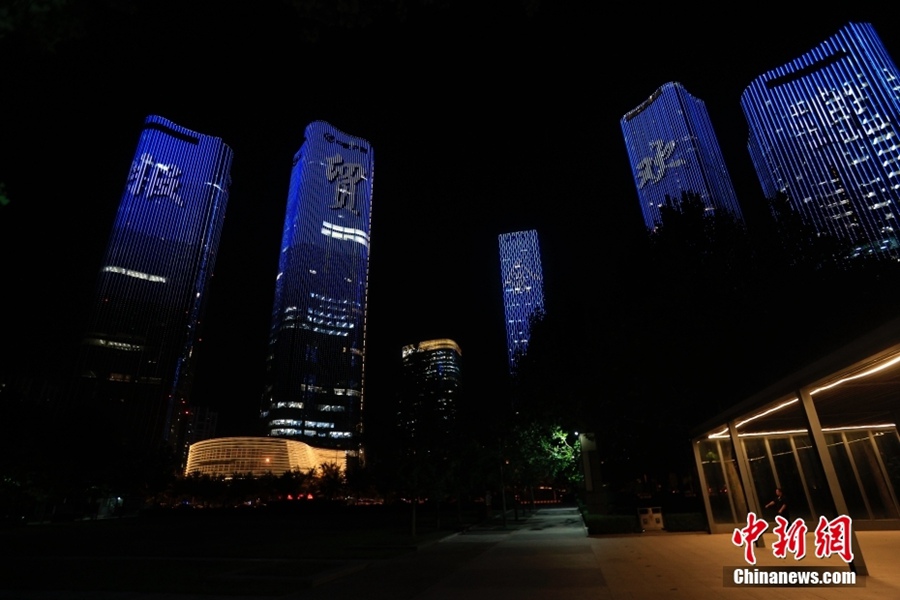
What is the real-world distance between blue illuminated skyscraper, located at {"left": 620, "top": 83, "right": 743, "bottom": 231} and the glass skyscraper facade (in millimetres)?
14490

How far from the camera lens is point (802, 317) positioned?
18703 mm

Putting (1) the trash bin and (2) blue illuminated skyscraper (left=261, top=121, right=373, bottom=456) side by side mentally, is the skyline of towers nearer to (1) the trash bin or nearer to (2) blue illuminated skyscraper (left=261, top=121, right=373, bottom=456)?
(1) the trash bin

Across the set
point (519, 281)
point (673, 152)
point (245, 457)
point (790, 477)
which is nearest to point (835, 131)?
point (673, 152)

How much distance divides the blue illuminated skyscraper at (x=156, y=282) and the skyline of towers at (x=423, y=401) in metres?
135

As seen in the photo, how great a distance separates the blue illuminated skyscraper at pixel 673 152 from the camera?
94062mm

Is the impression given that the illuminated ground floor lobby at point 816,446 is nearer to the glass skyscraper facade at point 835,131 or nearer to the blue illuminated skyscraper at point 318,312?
the glass skyscraper facade at point 835,131

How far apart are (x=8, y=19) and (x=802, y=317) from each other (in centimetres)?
2422

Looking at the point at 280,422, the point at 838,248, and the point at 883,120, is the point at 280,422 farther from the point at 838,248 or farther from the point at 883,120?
the point at 883,120

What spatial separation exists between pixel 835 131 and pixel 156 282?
7729 inches

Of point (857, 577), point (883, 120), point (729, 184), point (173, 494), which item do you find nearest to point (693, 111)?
point (729, 184)

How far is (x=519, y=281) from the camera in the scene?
146m

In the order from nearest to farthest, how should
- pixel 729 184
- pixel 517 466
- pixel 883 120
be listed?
pixel 517 466, pixel 883 120, pixel 729 184

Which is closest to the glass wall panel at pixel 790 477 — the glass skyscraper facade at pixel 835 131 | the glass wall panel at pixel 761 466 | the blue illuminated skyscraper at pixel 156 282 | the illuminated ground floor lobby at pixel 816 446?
the illuminated ground floor lobby at pixel 816 446

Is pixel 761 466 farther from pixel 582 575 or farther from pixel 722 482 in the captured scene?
pixel 582 575
